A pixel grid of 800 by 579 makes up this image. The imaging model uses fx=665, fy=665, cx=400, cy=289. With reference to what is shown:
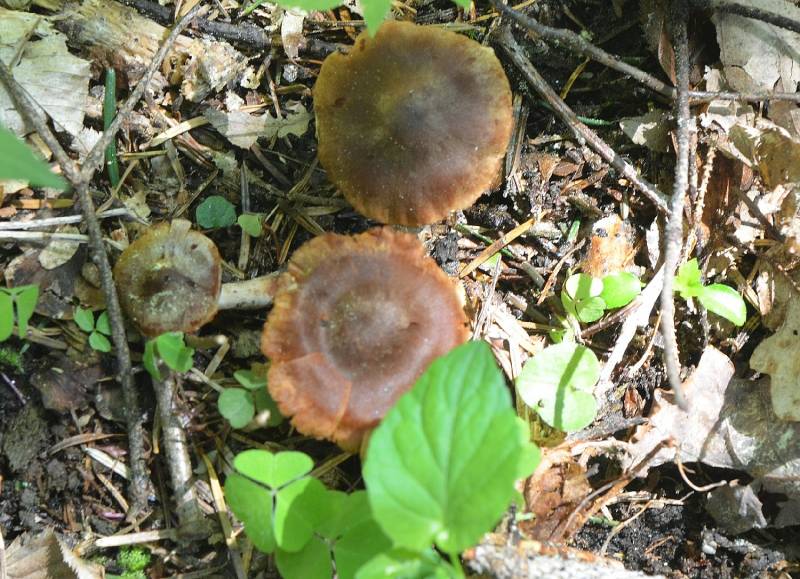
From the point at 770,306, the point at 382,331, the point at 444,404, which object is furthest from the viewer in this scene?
the point at 770,306

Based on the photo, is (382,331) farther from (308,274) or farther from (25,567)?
(25,567)

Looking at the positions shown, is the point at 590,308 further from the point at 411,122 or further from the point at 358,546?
the point at 358,546


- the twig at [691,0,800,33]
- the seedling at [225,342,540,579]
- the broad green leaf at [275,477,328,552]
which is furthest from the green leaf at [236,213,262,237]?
the twig at [691,0,800,33]

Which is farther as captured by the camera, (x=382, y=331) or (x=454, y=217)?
(x=454, y=217)

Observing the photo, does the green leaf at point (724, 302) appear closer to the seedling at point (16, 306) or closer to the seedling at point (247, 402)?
the seedling at point (247, 402)

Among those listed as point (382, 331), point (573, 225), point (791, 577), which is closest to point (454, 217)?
point (573, 225)

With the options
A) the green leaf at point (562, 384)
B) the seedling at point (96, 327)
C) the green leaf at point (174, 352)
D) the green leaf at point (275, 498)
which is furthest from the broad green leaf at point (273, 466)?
the green leaf at point (562, 384)
